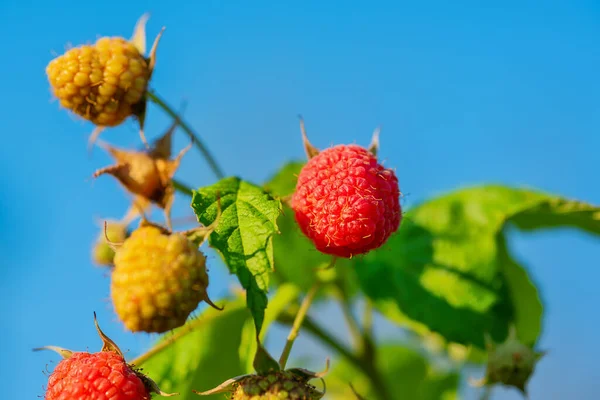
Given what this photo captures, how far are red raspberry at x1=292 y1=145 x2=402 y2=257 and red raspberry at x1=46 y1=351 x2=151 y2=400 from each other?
679 mm

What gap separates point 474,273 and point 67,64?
189cm

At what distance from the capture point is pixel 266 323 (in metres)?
2.86

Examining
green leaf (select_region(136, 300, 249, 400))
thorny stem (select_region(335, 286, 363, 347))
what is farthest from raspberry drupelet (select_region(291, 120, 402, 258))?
thorny stem (select_region(335, 286, 363, 347))

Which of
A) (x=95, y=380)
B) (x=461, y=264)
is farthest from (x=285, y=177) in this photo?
(x=95, y=380)

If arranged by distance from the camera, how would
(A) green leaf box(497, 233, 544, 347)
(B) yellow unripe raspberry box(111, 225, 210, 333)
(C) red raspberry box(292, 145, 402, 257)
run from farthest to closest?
(A) green leaf box(497, 233, 544, 347)
(C) red raspberry box(292, 145, 402, 257)
(B) yellow unripe raspberry box(111, 225, 210, 333)

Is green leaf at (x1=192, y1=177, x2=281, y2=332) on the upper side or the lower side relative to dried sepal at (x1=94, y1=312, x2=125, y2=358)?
upper

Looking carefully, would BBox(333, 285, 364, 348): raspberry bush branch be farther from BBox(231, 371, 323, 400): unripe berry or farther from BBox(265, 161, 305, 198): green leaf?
BBox(231, 371, 323, 400): unripe berry

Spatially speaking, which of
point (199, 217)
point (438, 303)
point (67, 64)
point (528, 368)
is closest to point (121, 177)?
point (67, 64)

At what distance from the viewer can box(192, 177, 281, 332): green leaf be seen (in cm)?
213

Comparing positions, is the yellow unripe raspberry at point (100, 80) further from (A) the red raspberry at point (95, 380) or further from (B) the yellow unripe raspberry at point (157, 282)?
(A) the red raspberry at point (95, 380)

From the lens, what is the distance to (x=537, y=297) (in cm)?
356

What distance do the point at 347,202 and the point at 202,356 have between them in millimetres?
1052

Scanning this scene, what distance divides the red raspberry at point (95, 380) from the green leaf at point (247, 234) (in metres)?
0.41

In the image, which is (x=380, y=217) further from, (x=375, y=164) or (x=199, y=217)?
(x=199, y=217)
